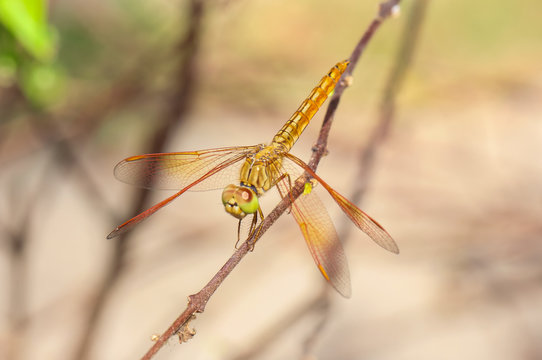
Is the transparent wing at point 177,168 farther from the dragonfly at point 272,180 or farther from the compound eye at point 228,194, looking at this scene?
the compound eye at point 228,194

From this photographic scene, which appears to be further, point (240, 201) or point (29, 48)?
point (29, 48)

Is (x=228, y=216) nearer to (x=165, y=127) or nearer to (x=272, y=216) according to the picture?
(x=165, y=127)

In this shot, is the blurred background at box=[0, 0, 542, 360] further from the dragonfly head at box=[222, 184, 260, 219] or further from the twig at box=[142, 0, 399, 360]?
the twig at box=[142, 0, 399, 360]

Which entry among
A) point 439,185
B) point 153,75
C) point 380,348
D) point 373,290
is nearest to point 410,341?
point 380,348

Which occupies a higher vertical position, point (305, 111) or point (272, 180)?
point (305, 111)

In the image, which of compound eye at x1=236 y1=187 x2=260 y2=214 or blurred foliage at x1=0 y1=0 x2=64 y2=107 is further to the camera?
compound eye at x1=236 y1=187 x2=260 y2=214

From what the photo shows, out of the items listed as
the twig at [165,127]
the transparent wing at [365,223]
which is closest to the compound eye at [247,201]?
the transparent wing at [365,223]

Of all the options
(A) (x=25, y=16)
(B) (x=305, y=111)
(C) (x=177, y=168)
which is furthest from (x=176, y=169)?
(A) (x=25, y=16)

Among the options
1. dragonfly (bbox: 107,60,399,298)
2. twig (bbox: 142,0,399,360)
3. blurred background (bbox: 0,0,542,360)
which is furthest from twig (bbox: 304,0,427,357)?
blurred background (bbox: 0,0,542,360)
